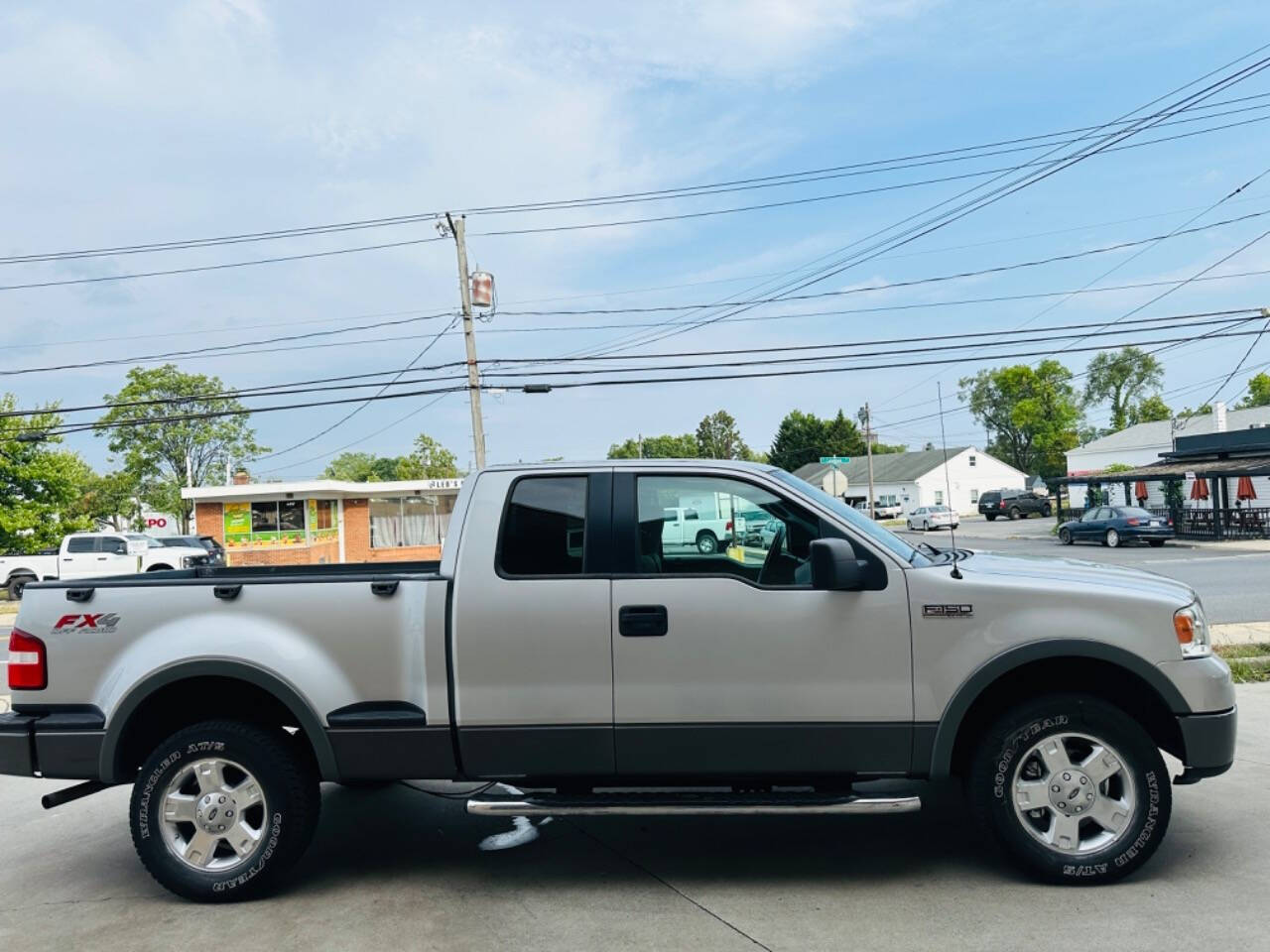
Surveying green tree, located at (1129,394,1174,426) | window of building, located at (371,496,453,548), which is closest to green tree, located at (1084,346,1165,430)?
green tree, located at (1129,394,1174,426)

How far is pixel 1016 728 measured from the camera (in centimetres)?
432

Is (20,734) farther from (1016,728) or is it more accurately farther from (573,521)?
(1016,728)

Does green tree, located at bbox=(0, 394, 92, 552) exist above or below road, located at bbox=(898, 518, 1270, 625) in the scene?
above

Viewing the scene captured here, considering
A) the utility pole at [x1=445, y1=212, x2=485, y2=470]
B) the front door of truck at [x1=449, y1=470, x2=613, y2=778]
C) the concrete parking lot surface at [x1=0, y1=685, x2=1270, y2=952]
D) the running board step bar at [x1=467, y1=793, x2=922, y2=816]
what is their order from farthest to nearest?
the utility pole at [x1=445, y1=212, x2=485, y2=470]
the front door of truck at [x1=449, y1=470, x2=613, y2=778]
the running board step bar at [x1=467, y1=793, x2=922, y2=816]
the concrete parking lot surface at [x1=0, y1=685, x2=1270, y2=952]

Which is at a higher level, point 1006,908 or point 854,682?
point 854,682

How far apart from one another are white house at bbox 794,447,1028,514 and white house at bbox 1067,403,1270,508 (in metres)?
12.2

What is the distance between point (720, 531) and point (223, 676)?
232 centimetres

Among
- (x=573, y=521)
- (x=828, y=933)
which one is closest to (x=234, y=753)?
(x=573, y=521)

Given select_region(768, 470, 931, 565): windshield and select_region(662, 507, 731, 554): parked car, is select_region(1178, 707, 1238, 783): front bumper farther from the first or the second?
select_region(662, 507, 731, 554): parked car

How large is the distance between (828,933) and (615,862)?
4.13 feet

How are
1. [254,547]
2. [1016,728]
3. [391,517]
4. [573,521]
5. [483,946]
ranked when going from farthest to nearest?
[391,517] → [254,547] → [573,521] → [1016,728] → [483,946]

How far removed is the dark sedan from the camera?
3169 centimetres

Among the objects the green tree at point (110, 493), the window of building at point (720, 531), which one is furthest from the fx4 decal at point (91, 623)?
the green tree at point (110, 493)

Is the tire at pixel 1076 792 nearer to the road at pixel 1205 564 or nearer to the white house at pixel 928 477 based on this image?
the road at pixel 1205 564
